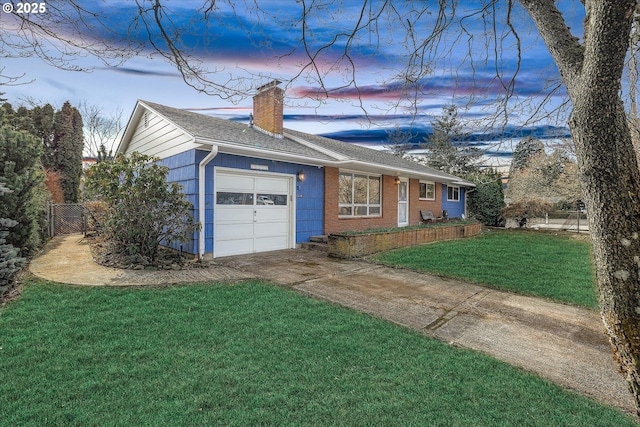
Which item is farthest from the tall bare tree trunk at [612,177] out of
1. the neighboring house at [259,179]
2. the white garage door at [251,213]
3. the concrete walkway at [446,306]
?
the white garage door at [251,213]

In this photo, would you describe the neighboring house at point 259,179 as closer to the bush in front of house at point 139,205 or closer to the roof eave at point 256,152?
the roof eave at point 256,152

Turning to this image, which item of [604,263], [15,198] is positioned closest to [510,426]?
[604,263]

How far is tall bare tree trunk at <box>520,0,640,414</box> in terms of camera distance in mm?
1384

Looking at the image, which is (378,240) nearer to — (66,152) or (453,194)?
(453,194)

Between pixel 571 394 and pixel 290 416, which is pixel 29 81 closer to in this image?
pixel 290 416

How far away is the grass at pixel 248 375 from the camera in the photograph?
2359 millimetres

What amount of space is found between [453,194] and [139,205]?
17.6m

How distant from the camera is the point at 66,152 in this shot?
17.8m

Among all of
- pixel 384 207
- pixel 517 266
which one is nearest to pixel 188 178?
pixel 384 207

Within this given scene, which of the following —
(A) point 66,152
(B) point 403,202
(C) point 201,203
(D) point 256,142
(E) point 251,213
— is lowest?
(E) point 251,213

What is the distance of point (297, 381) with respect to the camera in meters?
2.76

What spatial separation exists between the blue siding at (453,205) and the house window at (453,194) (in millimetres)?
198

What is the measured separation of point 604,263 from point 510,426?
1541mm

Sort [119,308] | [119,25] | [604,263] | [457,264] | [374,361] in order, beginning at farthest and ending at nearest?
[457,264] → [119,308] → [374,361] → [119,25] → [604,263]
